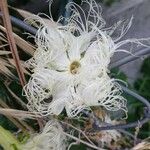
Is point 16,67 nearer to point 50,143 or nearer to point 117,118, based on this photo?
point 50,143

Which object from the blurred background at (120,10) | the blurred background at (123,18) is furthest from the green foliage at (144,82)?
the blurred background at (120,10)

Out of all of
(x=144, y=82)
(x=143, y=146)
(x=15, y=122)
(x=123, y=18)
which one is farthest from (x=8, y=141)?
(x=144, y=82)

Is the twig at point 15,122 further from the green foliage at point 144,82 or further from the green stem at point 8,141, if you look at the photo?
the green foliage at point 144,82

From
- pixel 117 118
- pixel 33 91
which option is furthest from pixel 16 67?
pixel 117 118

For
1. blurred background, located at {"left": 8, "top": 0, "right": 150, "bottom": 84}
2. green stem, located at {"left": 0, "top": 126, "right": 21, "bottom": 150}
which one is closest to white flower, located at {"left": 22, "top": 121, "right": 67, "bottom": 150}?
green stem, located at {"left": 0, "top": 126, "right": 21, "bottom": 150}

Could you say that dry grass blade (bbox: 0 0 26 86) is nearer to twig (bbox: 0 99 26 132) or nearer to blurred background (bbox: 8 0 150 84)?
twig (bbox: 0 99 26 132)

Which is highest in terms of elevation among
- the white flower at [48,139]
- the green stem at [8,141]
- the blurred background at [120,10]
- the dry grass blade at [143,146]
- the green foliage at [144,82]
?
the blurred background at [120,10]

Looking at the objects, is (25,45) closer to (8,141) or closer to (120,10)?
(8,141)
